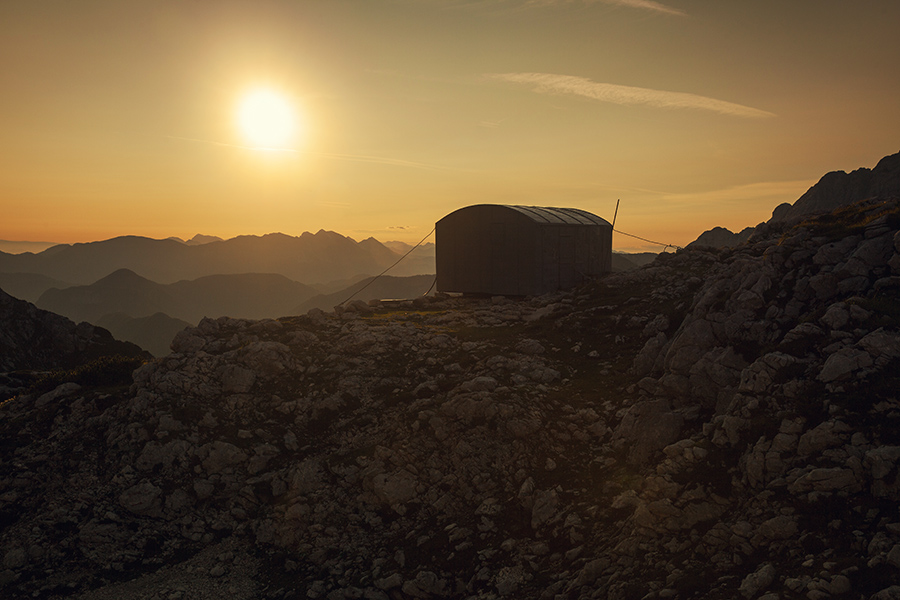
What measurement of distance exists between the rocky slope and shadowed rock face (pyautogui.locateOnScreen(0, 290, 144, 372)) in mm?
30952

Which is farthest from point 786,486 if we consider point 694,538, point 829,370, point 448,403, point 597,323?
point 597,323

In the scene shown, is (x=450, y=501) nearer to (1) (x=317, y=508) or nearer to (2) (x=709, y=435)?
(1) (x=317, y=508)

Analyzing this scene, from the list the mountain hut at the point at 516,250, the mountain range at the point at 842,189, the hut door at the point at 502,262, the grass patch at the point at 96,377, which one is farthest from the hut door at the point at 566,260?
the mountain range at the point at 842,189

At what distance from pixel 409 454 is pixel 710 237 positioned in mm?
146314

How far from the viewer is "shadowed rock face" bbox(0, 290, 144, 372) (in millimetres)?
46188

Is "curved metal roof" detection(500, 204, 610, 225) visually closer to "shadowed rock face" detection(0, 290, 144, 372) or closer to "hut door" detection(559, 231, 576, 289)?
"hut door" detection(559, 231, 576, 289)

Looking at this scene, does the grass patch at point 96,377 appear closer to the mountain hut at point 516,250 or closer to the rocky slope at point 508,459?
the rocky slope at point 508,459

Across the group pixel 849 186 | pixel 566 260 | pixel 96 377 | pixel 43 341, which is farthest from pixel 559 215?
pixel 849 186

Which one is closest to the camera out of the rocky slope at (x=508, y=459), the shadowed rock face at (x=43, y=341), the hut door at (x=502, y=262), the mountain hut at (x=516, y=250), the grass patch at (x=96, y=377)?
the rocky slope at (x=508, y=459)

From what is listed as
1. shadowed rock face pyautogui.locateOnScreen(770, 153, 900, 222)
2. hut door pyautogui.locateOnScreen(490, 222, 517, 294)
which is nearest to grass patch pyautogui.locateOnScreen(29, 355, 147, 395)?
hut door pyautogui.locateOnScreen(490, 222, 517, 294)

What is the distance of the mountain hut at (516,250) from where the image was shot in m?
38.5

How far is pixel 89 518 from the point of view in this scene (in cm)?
1744

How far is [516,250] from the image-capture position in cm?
3875

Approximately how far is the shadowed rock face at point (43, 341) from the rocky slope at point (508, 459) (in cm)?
3095
